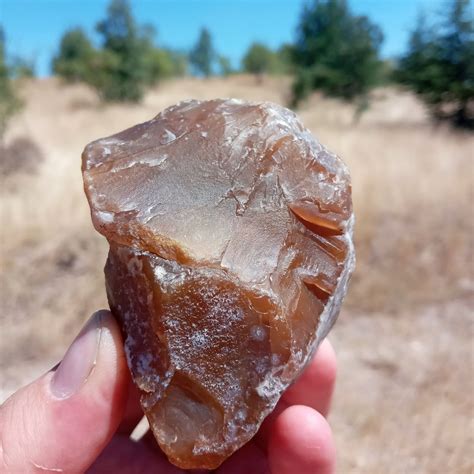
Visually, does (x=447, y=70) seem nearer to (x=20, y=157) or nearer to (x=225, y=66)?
(x=20, y=157)

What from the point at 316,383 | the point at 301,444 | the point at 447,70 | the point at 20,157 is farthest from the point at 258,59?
the point at 301,444

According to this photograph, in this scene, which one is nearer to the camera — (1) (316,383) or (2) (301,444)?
(2) (301,444)

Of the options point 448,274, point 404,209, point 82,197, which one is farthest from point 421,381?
point 82,197

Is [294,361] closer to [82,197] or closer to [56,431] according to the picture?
[56,431]

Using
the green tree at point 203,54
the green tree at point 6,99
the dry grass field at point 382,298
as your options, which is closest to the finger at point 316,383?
the dry grass field at point 382,298

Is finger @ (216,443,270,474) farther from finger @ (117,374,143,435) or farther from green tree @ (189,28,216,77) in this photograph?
green tree @ (189,28,216,77)

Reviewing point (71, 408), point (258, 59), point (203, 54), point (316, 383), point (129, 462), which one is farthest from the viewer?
point (203, 54)

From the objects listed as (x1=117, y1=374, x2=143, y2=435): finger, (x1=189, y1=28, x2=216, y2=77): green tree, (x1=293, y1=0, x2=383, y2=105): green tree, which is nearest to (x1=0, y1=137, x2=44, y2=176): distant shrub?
(x1=117, y1=374, x2=143, y2=435): finger

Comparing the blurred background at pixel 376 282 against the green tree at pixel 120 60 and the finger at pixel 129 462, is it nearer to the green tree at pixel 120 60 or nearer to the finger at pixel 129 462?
the finger at pixel 129 462
